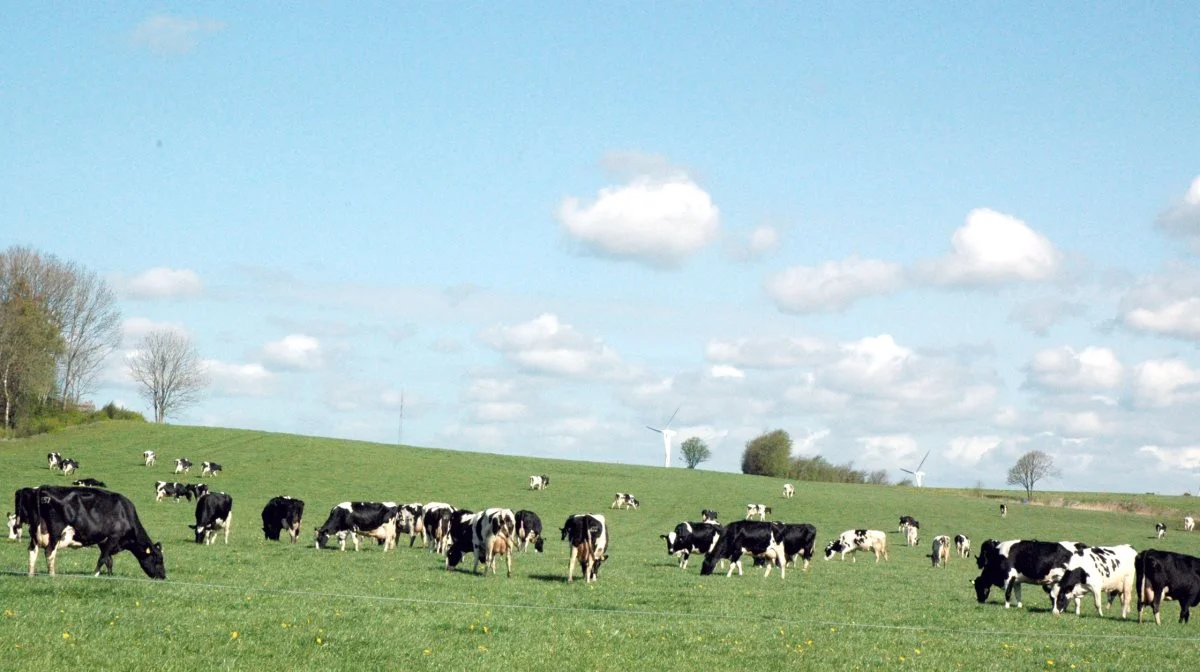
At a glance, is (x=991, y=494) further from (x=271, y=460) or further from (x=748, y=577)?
(x=748, y=577)

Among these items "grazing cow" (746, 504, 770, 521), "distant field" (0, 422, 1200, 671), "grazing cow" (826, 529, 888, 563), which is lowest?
"distant field" (0, 422, 1200, 671)

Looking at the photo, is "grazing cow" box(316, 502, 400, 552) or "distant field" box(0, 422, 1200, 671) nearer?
"distant field" box(0, 422, 1200, 671)

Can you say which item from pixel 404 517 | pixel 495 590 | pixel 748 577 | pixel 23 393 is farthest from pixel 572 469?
pixel 495 590

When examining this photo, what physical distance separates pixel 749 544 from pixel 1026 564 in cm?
908

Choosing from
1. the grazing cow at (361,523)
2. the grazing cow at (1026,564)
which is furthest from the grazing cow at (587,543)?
the grazing cow at (361,523)

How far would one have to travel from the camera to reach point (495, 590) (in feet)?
83.5

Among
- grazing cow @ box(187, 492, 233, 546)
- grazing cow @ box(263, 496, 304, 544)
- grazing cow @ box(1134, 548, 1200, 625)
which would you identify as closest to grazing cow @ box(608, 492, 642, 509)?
grazing cow @ box(263, 496, 304, 544)

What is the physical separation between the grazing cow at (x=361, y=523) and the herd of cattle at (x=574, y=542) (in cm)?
3

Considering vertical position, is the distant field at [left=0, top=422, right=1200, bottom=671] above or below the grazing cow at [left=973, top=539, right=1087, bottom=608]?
below

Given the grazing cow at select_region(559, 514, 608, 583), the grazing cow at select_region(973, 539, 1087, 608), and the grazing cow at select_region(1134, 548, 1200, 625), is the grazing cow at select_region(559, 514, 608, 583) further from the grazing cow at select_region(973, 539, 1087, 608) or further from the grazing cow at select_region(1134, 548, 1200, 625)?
the grazing cow at select_region(1134, 548, 1200, 625)

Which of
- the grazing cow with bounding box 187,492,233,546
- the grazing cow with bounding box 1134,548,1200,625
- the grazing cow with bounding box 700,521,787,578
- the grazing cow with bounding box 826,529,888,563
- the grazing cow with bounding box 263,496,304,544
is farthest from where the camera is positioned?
the grazing cow with bounding box 826,529,888,563

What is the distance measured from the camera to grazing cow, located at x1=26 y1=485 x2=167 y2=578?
23.0 meters

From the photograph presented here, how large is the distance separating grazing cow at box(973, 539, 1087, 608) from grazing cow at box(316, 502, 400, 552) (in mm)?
19122

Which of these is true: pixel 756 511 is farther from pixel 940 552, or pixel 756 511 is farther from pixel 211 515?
pixel 211 515
